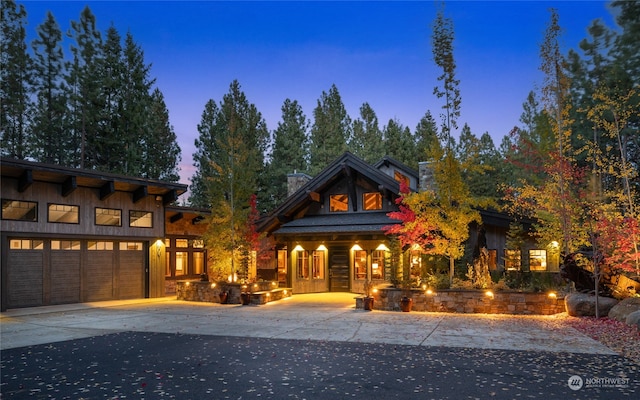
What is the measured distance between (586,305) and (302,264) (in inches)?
473

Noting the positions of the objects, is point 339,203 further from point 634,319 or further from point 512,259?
point 634,319

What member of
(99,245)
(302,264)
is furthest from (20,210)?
(302,264)

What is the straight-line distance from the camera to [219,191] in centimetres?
1909

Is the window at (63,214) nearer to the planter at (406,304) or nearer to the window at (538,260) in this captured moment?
the planter at (406,304)

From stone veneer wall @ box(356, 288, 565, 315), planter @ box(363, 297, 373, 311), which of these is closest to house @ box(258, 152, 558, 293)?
stone veneer wall @ box(356, 288, 565, 315)

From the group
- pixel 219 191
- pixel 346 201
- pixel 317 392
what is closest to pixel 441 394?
pixel 317 392

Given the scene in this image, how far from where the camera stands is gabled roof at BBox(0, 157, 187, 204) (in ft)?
51.8

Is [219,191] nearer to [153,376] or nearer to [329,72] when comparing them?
[153,376]

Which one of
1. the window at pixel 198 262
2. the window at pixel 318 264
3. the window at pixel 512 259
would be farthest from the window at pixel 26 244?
the window at pixel 512 259

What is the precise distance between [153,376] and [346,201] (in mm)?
15335

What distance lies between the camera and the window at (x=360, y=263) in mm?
21219

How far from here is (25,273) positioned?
649 inches

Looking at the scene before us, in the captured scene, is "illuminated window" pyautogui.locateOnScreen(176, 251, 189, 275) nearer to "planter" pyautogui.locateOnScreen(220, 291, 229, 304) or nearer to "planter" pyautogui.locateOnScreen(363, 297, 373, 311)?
"planter" pyautogui.locateOnScreen(220, 291, 229, 304)

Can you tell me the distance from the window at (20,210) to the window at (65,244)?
3.94ft
